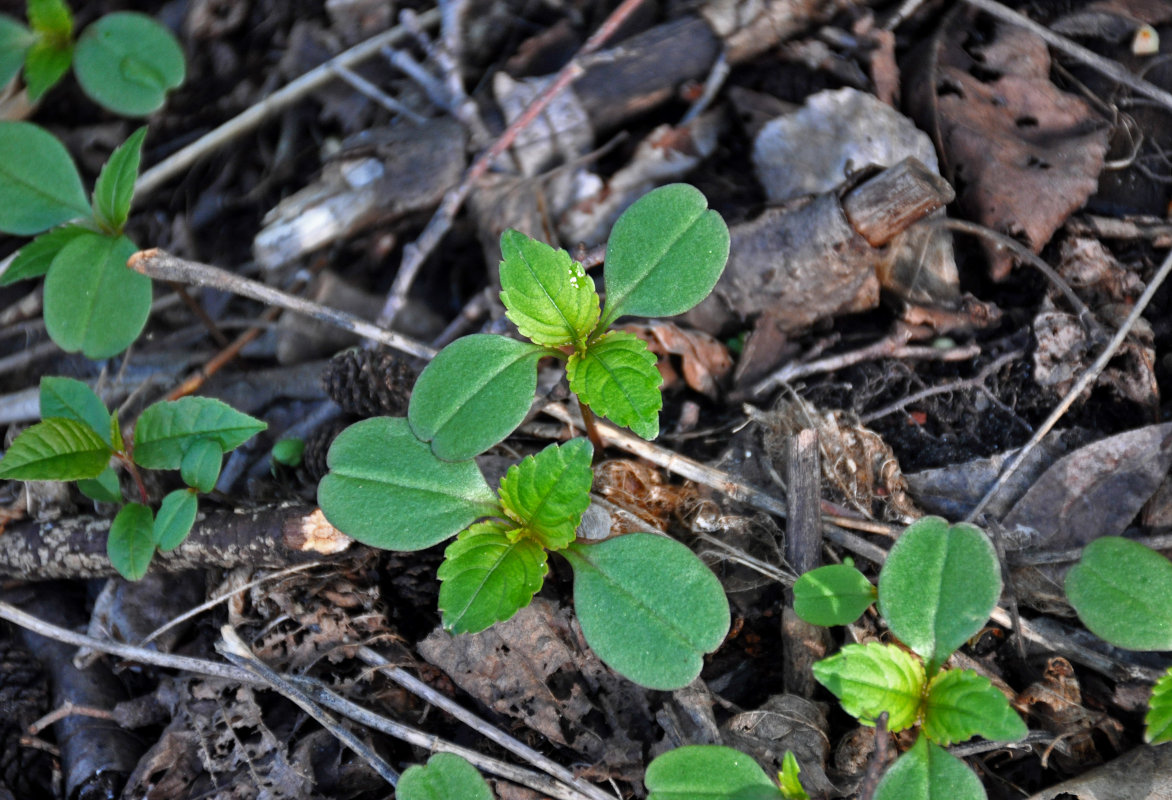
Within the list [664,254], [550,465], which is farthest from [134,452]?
[664,254]

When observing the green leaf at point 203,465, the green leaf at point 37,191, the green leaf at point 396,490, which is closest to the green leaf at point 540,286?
the green leaf at point 396,490

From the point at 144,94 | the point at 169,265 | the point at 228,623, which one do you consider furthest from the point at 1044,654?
the point at 144,94

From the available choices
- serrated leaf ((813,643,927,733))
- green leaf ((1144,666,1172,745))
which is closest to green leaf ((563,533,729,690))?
serrated leaf ((813,643,927,733))

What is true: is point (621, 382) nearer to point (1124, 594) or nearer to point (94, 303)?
point (1124, 594)

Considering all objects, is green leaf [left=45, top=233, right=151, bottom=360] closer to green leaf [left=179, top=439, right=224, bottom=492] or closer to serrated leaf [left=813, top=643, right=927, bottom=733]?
green leaf [left=179, top=439, right=224, bottom=492]

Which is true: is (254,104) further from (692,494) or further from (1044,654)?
(1044,654)

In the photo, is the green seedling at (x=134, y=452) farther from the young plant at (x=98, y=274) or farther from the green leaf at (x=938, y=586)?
the green leaf at (x=938, y=586)
